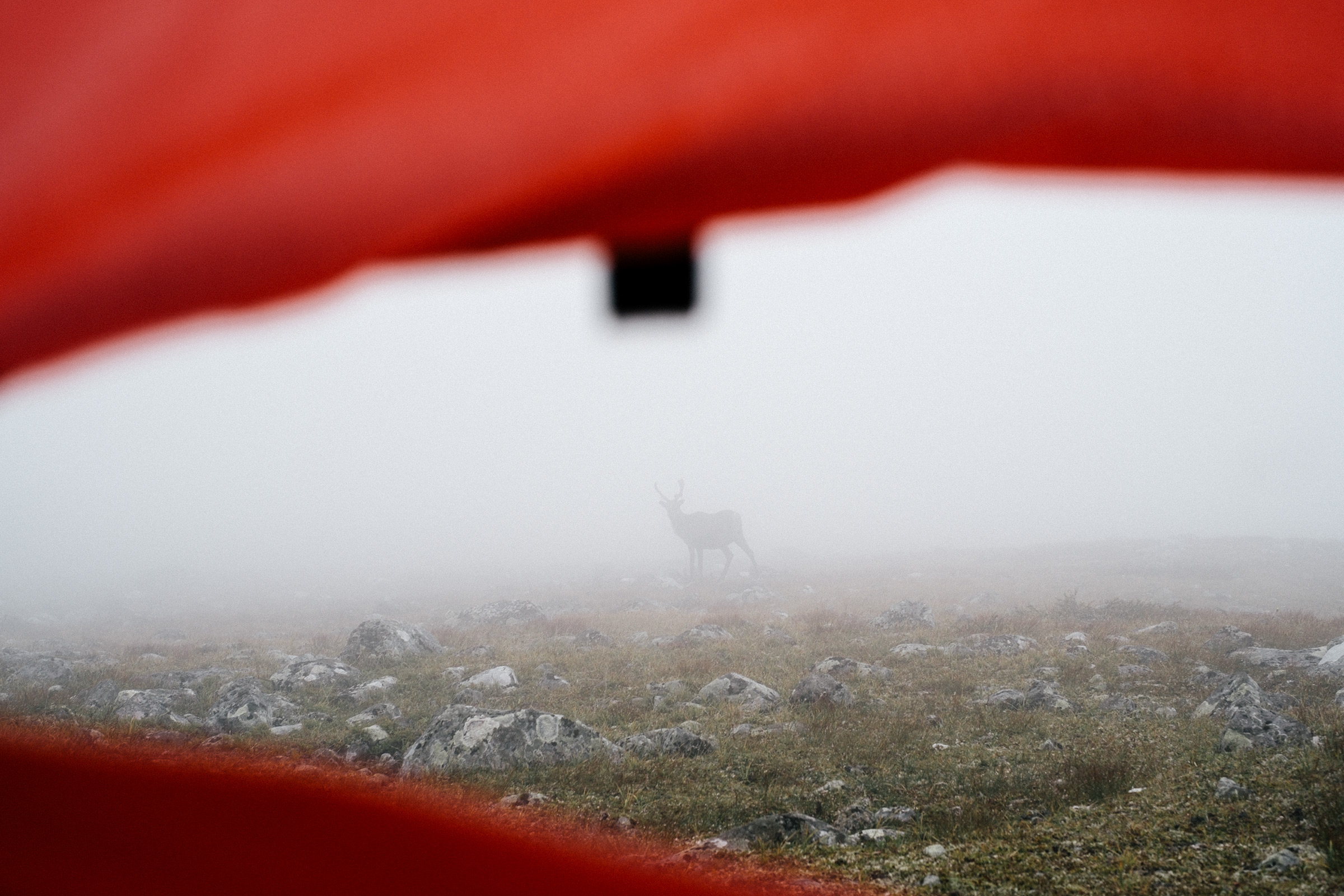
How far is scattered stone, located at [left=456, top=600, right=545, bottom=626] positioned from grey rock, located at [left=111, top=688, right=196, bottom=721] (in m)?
5.68

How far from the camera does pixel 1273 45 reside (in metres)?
0.91

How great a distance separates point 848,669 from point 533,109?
742 cm

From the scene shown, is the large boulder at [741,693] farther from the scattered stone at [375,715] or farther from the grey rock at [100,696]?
the grey rock at [100,696]

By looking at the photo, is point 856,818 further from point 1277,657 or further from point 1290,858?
point 1277,657

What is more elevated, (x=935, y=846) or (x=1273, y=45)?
(x=1273, y=45)

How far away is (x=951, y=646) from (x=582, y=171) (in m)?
9.12

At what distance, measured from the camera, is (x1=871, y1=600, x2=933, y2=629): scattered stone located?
10.9 meters

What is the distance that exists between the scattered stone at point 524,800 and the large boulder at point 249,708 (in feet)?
10.4

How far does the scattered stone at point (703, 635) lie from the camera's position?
32.8 ft

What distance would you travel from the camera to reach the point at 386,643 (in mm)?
8969

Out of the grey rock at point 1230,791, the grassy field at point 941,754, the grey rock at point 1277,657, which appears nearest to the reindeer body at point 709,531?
the grassy field at point 941,754

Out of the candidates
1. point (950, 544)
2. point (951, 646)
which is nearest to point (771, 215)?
point (951, 646)

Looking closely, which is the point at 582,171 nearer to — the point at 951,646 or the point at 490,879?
the point at 490,879

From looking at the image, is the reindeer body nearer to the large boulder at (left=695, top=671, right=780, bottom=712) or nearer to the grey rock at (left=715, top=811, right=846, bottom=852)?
the large boulder at (left=695, top=671, right=780, bottom=712)
